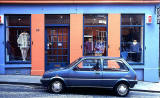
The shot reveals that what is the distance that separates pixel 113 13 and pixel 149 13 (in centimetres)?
199

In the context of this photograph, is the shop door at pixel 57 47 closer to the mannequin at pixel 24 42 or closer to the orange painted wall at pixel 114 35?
the mannequin at pixel 24 42

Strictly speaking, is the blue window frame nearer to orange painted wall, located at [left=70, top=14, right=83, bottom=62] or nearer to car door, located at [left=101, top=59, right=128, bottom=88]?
orange painted wall, located at [left=70, top=14, right=83, bottom=62]

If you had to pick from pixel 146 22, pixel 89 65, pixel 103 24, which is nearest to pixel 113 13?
pixel 103 24

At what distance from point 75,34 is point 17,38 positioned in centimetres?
334

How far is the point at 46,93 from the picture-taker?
9.80m

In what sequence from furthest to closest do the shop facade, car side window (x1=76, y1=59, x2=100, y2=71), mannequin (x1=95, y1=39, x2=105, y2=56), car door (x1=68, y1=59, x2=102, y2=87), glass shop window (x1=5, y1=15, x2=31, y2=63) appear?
mannequin (x1=95, y1=39, x2=105, y2=56)
glass shop window (x1=5, y1=15, x2=31, y2=63)
the shop facade
car side window (x1=76, y1=59, x2=100, y2=71)
car door (x1=68, y1=59, x2=102, y2=87)

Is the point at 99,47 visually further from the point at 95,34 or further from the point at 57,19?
the point at 57,19

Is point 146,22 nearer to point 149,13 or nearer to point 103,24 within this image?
point 149,13

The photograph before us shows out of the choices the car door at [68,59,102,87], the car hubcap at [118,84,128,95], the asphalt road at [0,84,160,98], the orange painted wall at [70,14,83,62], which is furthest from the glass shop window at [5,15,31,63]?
the car hubcap at [118,84,128,95]

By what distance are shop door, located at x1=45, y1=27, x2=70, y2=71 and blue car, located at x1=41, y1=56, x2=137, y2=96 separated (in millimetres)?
4041

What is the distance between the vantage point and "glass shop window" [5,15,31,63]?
13.7 meters

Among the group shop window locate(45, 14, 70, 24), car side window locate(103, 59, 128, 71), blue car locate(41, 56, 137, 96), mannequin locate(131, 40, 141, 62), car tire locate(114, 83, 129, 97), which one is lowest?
car tire locate(114, 83, 129, 97)

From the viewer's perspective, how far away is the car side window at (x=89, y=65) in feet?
32.1

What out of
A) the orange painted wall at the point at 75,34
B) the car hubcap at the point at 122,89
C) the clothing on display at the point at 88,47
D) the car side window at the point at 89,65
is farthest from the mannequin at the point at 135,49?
the car side window at the point at 89,65
